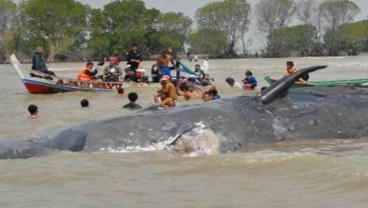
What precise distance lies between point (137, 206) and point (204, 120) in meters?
2.10

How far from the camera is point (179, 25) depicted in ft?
410

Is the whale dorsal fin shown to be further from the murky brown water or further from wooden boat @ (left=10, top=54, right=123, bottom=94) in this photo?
wooden boat @ (left=10, top=54, right=123, bottom=94)

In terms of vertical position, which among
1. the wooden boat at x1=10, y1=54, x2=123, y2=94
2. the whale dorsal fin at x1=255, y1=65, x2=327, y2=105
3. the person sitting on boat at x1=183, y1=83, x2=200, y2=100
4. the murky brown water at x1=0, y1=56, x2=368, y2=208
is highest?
the whale dorsal fin at x1=255, y1=65, x2=327, y2=105

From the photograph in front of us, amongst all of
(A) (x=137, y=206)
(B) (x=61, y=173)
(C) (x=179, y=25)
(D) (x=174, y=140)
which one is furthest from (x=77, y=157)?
(C) (x=179, y=25)

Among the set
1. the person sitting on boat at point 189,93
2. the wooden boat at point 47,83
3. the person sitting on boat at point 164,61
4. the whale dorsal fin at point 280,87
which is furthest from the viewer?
the wooden boat at point 47,83

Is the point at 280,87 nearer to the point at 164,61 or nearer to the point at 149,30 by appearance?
the point at 164,61

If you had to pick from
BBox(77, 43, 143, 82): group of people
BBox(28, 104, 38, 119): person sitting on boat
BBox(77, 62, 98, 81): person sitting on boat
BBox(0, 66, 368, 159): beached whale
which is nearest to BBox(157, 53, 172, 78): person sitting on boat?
BBox(28, 104, 38, 119): person sitting on boat

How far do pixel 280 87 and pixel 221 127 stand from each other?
32.5 inches

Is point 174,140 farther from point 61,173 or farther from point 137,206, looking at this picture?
point 137,206

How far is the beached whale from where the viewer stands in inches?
282

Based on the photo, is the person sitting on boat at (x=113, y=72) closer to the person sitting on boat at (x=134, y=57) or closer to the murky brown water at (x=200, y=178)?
the person sitting on boat at (x=134, y=57)

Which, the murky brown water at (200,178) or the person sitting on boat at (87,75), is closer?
the murky brown water at (200,178)

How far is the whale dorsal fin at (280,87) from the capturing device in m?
7.36

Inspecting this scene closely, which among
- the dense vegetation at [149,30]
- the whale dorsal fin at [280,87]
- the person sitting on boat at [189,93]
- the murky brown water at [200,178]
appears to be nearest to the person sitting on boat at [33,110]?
the person sitting on boat at [189,93]
